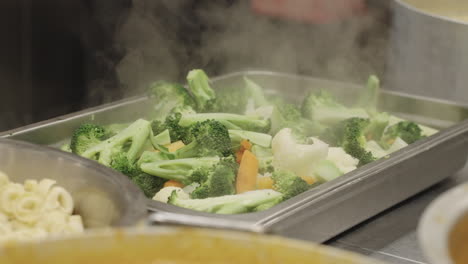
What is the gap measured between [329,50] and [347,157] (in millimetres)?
1554

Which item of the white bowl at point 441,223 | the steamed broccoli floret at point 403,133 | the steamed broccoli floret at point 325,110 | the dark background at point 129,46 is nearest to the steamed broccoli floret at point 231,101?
the steamed broccoli floret at point 325,110

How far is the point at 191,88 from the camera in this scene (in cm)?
197

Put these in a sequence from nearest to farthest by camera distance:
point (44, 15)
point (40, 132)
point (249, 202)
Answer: point (249, 202) → point (40, 132) → point (44, 15)

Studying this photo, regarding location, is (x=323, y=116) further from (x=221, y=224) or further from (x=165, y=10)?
(x=165, y=10)

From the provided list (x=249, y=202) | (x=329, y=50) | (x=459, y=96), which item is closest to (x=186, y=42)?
(x=329, y=50)

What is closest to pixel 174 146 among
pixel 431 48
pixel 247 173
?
pixel 247 173

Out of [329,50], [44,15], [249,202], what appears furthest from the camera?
[329,50]

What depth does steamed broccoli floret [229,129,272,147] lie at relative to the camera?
170cm

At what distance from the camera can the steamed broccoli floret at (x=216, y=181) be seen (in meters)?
1.45

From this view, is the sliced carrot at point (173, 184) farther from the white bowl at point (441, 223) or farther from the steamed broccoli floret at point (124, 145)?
the white bowl at point (441, 223)

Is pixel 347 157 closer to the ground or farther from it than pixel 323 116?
closer to the ground

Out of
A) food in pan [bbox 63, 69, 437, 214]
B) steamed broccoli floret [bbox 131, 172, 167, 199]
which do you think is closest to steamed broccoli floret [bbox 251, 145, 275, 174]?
food in pan [bbox 63, 69, 437, 214]

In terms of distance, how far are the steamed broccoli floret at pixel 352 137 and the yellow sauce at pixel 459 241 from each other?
3.11ft

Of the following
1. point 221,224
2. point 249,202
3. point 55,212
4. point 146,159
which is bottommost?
point 221,224
